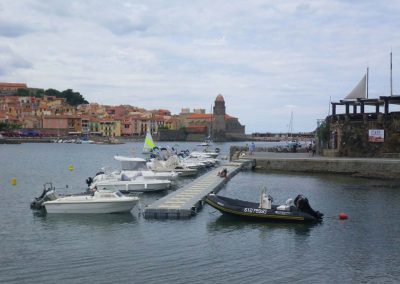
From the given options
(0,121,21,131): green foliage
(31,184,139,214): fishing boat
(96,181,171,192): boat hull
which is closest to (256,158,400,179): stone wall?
(96,181,171,192): boat hull

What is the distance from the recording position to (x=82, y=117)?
17912cm

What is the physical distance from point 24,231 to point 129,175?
15.1m

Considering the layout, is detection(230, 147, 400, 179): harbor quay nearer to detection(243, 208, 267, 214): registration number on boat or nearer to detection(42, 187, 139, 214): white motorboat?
detection(243, 208, 267, 214): registration number on boat

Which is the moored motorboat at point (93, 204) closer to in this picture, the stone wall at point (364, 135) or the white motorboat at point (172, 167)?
the white motorboat at point (172, 167)

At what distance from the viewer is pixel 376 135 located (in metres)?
49.2

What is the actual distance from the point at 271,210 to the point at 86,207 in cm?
890

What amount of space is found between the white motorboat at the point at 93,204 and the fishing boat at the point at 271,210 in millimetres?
4406

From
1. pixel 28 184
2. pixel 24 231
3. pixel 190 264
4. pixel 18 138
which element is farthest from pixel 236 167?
pixel 18 138

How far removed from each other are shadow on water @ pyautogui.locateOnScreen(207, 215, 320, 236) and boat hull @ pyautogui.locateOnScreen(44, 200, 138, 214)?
487cm

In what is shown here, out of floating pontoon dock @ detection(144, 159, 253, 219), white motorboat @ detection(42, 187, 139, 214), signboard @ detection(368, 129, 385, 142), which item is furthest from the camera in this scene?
signboard @ detection(368, 129, 385, 142)

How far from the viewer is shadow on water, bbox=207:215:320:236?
888 inches

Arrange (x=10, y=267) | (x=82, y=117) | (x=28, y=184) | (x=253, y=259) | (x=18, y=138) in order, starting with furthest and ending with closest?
(x=82, y=117)
(x=18, y=138)
(x=28, y=184)
(x=253, y=259)
(x=10, y=267)

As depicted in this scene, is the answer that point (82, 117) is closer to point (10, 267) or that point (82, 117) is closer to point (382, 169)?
point (382, 169)

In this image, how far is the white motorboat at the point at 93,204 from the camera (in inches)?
999
